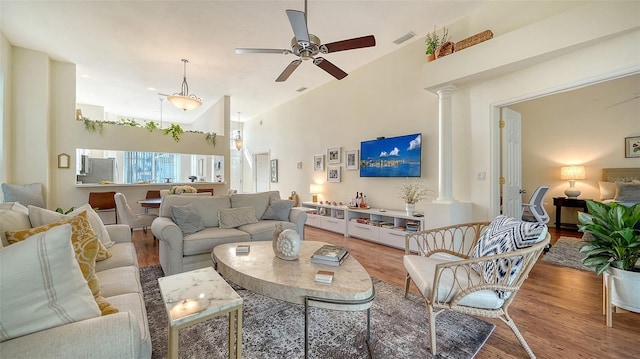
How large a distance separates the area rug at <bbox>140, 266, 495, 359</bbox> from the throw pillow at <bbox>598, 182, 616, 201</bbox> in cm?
540

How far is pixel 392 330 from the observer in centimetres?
189

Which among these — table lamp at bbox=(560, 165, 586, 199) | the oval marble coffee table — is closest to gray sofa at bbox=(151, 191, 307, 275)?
the oval marble coffee table

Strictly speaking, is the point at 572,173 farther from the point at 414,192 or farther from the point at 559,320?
the point at 559,320

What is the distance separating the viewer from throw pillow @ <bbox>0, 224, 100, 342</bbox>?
0.83 metres

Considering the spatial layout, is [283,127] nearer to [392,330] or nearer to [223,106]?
[223,106]

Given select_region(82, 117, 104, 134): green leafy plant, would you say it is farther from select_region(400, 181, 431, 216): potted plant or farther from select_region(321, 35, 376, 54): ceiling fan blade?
select_region(400, 181, 431, 216): potted plant

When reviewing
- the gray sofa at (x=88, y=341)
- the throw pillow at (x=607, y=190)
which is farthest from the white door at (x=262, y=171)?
the throw pillow at (x=607, y=190)

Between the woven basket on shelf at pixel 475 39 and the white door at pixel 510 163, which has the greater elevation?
the woven basket on shelf at pixel 475 39

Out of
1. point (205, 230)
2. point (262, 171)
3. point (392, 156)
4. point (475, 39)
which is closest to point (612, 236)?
point (475, 39)

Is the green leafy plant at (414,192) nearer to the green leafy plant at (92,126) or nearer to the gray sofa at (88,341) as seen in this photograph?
the gray sofa at (88,341)

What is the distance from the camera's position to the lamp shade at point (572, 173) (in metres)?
5.43

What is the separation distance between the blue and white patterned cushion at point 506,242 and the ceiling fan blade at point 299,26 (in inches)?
89.1

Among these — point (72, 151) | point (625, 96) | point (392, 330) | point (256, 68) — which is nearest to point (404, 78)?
point (256, 68)

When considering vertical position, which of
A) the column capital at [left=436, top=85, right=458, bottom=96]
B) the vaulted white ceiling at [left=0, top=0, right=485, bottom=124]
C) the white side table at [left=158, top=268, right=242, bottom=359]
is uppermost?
the vaulted white ceiling at [left=0, top=0, right=485, bottom=124]
